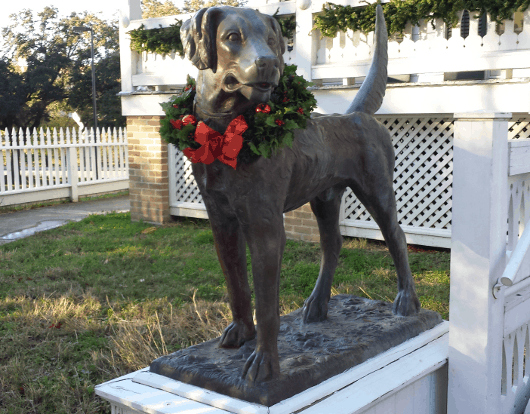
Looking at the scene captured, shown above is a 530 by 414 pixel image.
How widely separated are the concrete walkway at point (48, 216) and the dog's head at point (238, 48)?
735cm

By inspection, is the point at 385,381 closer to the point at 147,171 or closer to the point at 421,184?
the point at 421,184

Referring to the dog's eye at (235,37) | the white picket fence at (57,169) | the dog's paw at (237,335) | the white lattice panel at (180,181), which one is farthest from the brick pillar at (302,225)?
the white picket fence at (57,169)

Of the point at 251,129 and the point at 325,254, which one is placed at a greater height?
the point at 251,129

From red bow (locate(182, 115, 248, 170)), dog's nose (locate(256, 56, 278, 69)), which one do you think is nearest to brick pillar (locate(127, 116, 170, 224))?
red bow (locate(182, 115, 248, 170))

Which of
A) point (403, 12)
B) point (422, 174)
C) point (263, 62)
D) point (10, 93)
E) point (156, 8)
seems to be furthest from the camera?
point (156, 8)

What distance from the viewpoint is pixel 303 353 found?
2258 mm

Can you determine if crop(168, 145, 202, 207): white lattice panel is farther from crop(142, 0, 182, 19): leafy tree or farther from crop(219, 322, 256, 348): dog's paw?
crop(142, 0, 182, 19): leafy tree

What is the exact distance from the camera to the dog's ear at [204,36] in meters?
1.78

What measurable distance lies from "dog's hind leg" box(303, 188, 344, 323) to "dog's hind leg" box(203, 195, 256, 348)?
462mm

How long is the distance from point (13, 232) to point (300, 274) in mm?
5651

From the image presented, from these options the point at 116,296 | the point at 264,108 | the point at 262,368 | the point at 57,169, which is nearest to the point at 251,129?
the point at 264,108

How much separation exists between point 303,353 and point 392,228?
30.0 inches

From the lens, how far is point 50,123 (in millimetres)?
31156

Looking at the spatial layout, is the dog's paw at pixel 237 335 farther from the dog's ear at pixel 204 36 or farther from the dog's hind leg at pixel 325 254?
the dog's ear at pixel 204 36
